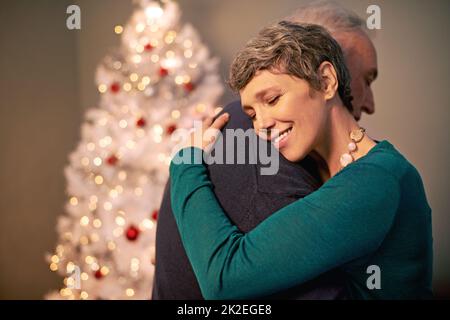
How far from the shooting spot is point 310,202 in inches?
41.6

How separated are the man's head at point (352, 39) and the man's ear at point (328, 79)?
0.36 metres

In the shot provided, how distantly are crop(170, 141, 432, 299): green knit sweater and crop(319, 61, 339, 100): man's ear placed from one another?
0.17m

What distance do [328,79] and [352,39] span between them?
16.6 inches

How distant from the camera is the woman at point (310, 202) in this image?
3.42ft

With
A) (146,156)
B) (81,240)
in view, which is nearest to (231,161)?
(146,156)

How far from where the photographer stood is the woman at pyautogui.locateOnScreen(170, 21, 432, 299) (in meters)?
1.04

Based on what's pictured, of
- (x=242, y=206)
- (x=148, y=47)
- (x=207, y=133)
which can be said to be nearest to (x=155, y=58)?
(x=148, y=47)

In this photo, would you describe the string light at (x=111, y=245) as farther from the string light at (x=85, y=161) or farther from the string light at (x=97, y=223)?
the string light at (x=85, y=161)

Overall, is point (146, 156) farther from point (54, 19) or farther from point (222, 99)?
point (54, 19)

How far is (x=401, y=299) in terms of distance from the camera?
1.25 metres

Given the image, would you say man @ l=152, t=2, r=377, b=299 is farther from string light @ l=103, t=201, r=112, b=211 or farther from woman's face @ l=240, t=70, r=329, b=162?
string light @ l=103, t=201, r=112, b=211

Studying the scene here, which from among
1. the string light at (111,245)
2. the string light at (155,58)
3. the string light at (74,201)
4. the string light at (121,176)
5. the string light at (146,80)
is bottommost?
the string light at (111,245)

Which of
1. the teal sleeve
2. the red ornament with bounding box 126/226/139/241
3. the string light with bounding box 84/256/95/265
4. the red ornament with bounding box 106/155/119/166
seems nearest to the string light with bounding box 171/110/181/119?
the red ornament with bounding box 106/155/119/166

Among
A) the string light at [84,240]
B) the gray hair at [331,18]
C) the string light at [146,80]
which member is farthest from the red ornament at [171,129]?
the gray hair at [331,18]
